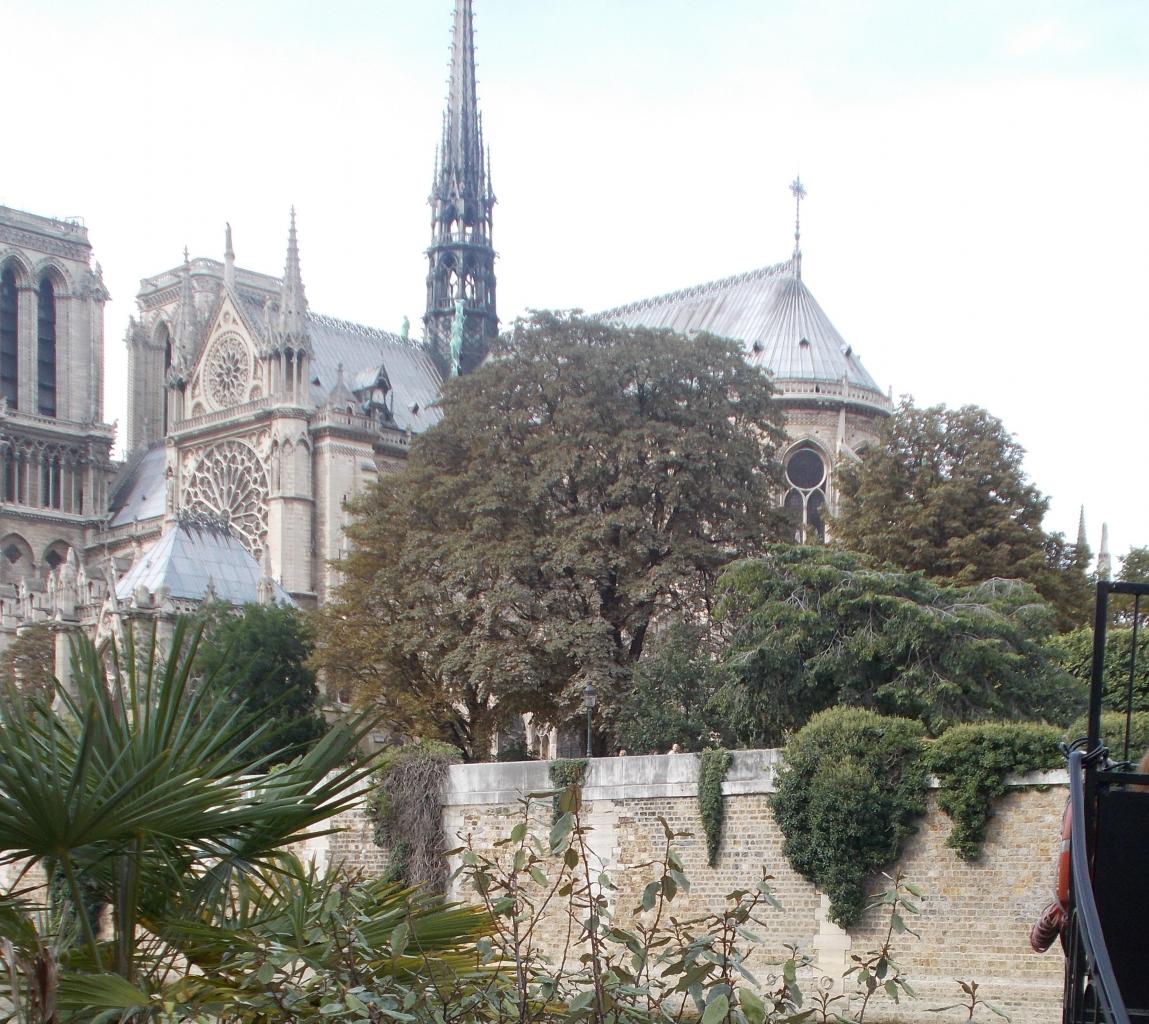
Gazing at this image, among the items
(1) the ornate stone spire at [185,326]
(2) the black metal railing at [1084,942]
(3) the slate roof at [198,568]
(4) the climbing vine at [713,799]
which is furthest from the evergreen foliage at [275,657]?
(2) the black metal railing at [1084,942]

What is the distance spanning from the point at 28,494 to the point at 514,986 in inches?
2933

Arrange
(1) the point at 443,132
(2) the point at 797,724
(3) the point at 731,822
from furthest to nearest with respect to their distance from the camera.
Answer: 1. (1) the point at 443,132
2. (2) the point at 797,724
3. (3) the point at 731,822

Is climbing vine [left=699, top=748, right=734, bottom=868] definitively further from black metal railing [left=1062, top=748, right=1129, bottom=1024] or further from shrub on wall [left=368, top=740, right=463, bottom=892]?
black metal railing [left=1062, top=748, right=1129, bottom=1024]

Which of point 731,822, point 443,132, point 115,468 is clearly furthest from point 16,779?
point 115,468

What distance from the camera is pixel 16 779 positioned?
6.72 meters

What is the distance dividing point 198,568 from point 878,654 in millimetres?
29027

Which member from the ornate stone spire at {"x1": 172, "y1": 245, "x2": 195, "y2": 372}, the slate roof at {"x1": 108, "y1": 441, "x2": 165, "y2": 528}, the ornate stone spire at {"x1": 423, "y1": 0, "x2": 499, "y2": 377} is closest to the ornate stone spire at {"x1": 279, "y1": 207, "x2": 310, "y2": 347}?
the ornate stone spire at {"x1": 172, "y1": 245, "x2": 195, "y2": 372}

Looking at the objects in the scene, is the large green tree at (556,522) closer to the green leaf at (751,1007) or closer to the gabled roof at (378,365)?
the green leaf at (751,1007)

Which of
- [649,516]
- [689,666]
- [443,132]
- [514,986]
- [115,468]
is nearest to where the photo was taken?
[514,986]

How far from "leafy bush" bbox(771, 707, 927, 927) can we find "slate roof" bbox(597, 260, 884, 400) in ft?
102

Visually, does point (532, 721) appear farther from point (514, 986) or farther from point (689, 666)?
point (514, 986)

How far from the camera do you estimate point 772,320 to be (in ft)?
191

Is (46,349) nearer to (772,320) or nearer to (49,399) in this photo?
(49,399)

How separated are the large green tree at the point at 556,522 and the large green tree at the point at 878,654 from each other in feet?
13.4
